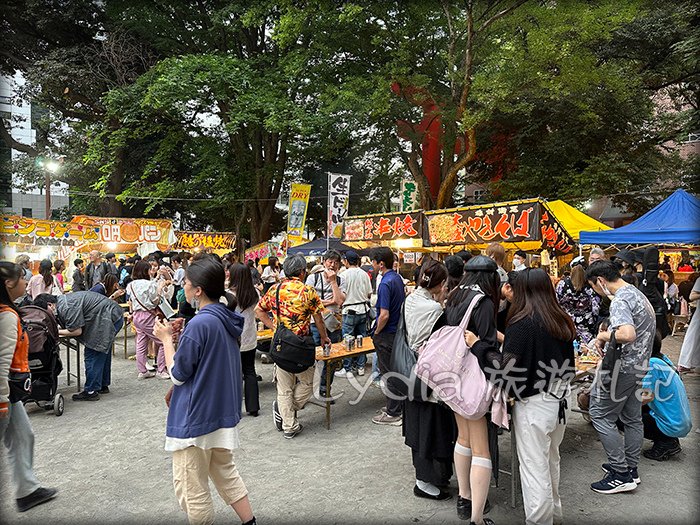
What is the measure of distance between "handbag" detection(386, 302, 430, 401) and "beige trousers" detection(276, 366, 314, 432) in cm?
133

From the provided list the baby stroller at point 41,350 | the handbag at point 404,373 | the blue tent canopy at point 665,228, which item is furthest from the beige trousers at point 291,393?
the blue tent canopy at point 665,228

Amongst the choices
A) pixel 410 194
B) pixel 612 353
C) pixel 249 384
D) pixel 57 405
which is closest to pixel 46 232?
pixel 57 405

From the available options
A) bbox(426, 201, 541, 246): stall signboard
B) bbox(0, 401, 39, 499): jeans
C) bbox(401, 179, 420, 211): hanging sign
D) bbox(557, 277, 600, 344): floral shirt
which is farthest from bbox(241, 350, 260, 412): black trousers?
bbox(401, 179, 420, 211): hanging sign

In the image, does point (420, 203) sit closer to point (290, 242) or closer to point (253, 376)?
point (290, 242)

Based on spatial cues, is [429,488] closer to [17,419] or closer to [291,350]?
[291,350]

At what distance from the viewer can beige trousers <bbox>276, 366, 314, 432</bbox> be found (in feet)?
15.9

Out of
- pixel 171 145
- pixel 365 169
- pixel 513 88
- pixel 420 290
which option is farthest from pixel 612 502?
pixel 365 169

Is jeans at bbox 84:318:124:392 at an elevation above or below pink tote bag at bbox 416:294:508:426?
below

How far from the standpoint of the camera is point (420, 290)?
12.5 ft

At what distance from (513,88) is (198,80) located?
10083 millimetres

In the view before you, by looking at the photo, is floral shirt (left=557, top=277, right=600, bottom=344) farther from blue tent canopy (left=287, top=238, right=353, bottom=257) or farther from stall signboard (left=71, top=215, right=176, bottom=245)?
stall signboard (left=71, top=215, right=176, bottom=245)

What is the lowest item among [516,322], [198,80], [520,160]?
[516,322]

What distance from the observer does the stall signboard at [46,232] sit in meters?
13.1

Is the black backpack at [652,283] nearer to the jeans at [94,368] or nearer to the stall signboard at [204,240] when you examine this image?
the jeans at [94,368]
